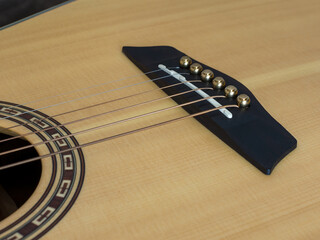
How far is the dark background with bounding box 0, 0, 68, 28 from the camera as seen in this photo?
96 cm

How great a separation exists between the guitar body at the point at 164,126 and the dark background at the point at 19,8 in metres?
0.05

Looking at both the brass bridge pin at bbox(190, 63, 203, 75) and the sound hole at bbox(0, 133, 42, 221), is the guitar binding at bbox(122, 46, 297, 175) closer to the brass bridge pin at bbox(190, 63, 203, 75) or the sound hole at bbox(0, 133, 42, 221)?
the brass bridge pin at bbox(190, 63, 203, 75)

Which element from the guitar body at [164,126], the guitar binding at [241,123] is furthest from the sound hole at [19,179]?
the guitar binding at [241,123]

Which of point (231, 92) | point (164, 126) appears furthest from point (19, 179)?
point (231, 92)

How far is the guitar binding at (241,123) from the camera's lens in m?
0.63

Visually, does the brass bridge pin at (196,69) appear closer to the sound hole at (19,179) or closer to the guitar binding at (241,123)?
the guitar binding at (241,123)

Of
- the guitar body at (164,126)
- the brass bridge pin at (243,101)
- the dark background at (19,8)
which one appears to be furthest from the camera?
the dark background at (19,8)

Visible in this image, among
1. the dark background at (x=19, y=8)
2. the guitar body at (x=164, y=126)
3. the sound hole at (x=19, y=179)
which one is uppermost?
the dark background at (x=19, y=8)

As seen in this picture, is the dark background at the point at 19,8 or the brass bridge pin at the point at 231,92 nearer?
the brass bridge pin at the point at 231,92

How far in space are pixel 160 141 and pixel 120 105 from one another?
105 mm

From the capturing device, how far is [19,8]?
3.20ft

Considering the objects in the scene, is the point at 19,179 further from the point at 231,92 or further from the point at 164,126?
the point at 231,92

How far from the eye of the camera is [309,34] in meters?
0.93

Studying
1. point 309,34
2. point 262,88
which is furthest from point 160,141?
point 309,34
